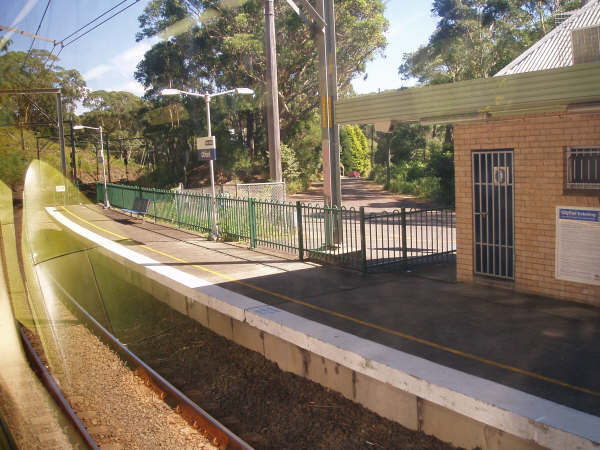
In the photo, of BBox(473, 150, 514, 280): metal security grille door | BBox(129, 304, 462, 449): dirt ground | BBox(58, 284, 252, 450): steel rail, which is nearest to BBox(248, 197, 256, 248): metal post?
BBox(129, 304, 462, 449): dirt ground

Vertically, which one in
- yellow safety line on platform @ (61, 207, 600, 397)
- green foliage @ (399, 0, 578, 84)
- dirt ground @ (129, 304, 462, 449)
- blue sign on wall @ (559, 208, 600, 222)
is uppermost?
green foliage @ (399, 0, 578, 84)

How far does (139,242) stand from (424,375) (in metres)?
11.5

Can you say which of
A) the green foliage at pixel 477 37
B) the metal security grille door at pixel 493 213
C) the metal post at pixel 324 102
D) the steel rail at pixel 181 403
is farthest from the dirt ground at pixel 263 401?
the green foliage at pixel 477 37

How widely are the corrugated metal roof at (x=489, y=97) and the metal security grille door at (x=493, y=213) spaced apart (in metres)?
0.91

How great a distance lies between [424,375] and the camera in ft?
16.6

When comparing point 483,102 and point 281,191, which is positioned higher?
point 483,102

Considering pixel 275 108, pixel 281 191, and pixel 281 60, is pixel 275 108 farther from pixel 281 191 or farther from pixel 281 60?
pixel 281 60

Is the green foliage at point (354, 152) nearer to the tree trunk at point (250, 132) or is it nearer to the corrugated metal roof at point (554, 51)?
the tree trunk at point (250, 132)

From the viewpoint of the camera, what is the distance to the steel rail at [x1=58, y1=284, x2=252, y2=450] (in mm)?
5141

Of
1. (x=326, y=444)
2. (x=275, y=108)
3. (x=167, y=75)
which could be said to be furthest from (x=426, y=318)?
(x=167, y=75)

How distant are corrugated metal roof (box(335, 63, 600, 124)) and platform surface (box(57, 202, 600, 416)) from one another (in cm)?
282

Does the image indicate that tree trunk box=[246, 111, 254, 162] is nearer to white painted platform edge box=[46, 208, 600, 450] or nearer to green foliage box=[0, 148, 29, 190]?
white painted platform edge box=[46, 208, 600, 450]

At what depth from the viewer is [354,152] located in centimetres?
6334

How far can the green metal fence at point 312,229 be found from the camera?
1071 centimetres
